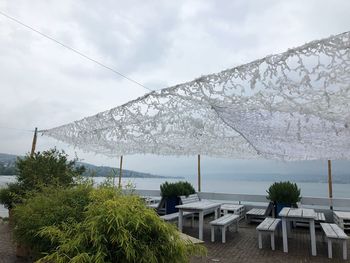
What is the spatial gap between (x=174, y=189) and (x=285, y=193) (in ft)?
9.55

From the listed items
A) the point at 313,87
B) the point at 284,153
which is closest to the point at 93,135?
the point at 284,153

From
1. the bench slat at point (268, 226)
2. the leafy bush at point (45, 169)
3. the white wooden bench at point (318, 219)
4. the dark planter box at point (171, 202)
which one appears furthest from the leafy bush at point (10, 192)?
the white wooden bench at point (318, 219)

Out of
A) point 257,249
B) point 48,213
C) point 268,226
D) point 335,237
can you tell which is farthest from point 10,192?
point 335,237

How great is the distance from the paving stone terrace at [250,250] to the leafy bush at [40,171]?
95 cm

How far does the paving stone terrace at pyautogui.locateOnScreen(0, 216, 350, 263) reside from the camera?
5.17 meters

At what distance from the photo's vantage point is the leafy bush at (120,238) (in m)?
2.38

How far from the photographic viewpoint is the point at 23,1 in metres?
5.13

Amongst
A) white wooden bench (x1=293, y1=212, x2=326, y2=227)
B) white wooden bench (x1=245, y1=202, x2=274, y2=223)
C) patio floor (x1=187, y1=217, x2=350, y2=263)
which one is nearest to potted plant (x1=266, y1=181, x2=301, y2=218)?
white wooden bench (x1=245, y1=202, x2=274, y2=223)

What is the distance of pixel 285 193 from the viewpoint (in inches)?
324

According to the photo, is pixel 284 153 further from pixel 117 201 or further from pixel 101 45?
pixel 117 201

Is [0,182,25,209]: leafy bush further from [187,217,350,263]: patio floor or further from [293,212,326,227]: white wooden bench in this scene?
[293,212,326,227]: white wooden bench

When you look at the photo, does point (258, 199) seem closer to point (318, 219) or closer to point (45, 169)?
point (318, 219)

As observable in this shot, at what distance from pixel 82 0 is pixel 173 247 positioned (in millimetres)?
4226

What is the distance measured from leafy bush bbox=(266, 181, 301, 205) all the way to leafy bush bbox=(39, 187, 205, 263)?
6.09 m
